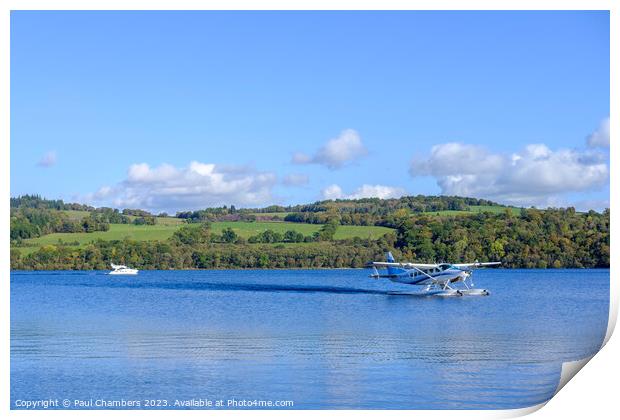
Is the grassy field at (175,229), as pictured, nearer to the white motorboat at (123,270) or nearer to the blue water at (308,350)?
the white motorboat at (123,270)

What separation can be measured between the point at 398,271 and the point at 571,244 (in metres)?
15.6

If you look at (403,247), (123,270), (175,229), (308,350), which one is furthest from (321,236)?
(308,350)

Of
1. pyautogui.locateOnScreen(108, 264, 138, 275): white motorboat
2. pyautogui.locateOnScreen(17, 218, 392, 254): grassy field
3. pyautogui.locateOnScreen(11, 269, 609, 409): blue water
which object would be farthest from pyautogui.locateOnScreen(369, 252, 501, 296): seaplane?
pyautogui.locateOnScreen(108, 264, 138, 275): white motorboat

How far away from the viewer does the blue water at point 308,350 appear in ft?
31.4

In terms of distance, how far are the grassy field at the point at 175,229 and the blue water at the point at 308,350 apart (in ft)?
28.2

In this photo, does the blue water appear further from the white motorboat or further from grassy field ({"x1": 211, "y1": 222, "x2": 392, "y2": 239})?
the white motorboat

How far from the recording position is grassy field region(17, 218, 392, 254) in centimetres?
3638

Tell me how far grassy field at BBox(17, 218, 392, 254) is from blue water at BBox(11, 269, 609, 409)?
28.2 ft

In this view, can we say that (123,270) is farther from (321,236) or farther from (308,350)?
(308,350)

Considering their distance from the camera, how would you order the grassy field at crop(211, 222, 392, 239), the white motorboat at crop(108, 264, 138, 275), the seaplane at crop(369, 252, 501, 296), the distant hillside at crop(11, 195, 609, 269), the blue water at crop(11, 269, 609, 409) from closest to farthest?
the blue water at crop(11, 269, 609, 409) < the seaplane at crop(369, 252, 501, 296) < the distant hillside at crop(11, 195, 609, 269) < the grassy field at crop(211, 222, 392, 239) < the white motorboat at crop(108, 264, 138, 275)

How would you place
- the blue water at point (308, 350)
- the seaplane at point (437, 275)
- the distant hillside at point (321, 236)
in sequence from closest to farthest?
the blue water at point (308, 350) < the seaplane at point (437, 275) < the distant hillside at point (321, 236)

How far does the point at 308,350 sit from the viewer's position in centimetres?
1344

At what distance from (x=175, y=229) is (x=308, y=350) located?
2983 centimetres

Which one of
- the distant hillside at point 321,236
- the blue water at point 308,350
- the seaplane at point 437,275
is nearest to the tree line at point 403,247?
the distant hillside at point 321,236
